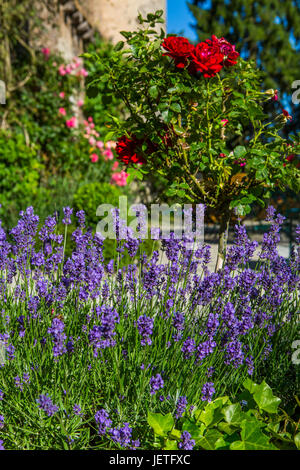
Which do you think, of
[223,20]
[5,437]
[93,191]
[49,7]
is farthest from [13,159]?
[223,20]

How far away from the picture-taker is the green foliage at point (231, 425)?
182cm

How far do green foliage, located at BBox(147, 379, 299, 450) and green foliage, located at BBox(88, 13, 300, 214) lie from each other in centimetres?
101

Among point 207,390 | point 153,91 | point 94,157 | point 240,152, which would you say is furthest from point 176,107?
point 94,157

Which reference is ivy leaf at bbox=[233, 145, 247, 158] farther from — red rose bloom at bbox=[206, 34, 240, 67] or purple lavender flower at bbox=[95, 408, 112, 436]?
purple lavender flower at bbox=[95, 408, 112, 436]

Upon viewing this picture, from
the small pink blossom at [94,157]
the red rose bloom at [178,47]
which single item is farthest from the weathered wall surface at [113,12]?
the red rose bloom at [178,47]

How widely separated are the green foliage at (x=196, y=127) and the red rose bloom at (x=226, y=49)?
0.22 feet

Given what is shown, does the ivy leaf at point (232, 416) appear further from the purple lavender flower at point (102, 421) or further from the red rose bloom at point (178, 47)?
the red rose bloom at point (178, 47)

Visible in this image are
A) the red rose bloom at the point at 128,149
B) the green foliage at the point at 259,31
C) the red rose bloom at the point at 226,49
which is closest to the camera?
the red rose bloom at the point at 226,49

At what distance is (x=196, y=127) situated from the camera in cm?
286

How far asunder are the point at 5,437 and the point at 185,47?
2099 mm

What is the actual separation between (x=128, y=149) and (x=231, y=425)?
5.79 feet

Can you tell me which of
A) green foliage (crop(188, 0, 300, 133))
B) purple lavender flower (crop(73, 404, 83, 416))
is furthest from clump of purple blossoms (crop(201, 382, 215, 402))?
green foliage (crop(188, 0, 300, 133))

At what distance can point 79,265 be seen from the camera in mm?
2064

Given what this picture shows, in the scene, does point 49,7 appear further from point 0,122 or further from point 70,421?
point 70,421
